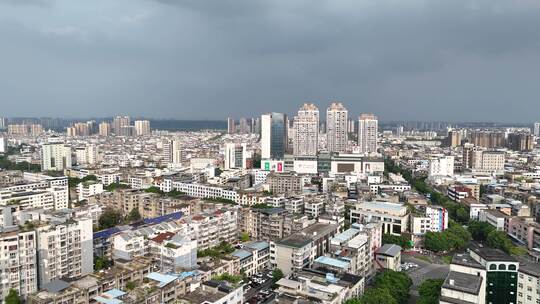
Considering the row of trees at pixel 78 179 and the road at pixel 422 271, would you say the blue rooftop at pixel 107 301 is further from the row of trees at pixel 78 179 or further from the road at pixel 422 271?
the row of trees at pixel 78 179

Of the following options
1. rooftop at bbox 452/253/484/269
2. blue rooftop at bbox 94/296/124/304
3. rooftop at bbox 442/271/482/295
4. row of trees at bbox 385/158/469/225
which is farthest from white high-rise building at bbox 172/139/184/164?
rooftop at bbox 442/271/482/295

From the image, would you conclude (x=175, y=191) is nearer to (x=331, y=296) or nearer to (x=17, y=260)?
(x=17, y=260)

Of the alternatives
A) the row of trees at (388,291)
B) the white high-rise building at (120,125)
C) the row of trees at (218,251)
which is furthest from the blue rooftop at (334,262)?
the white high-rise building at (120,125)

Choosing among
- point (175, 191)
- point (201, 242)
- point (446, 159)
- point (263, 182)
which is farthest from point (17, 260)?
point (446, 159)

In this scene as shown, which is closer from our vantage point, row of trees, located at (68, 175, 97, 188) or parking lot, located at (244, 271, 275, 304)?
parking lot, located at (244, 271, 275, 304)

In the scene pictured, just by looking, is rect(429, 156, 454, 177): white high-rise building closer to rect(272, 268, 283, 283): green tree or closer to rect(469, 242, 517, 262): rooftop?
rect(469, 242, 517, 262): rooftop
